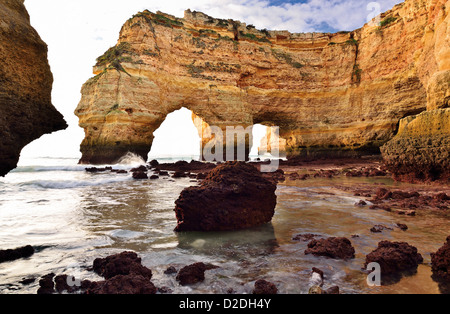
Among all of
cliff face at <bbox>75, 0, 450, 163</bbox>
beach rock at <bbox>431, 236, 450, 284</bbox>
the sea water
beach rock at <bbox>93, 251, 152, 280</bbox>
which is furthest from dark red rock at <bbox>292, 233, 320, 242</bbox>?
cliff face at <bbox>75, 0, 450, 163</bbox>

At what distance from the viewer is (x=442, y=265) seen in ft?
6.88

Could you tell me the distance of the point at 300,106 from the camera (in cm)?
2467

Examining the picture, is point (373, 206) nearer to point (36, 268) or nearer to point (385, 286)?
point (385, 286)

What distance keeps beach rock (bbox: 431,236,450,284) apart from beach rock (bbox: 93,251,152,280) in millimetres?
2567

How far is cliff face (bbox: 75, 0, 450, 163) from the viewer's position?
1903cm

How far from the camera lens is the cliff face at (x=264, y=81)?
62.4 feet

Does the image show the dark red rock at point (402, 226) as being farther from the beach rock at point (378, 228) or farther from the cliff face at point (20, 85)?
the cliff face at point (20, 85)

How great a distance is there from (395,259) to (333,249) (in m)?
0.56

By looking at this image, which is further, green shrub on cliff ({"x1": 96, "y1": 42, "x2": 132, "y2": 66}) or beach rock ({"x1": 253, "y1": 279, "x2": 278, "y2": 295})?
green shrub on cliff ({"x1": 96, "y1": 42, "x2": 132, "y2": 66})

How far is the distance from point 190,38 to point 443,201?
23056 mm

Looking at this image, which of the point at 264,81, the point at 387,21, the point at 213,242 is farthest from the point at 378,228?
the point at 387,21

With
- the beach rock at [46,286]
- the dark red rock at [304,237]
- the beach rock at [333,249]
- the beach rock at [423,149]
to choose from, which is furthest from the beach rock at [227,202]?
the beach rock at [423,149]

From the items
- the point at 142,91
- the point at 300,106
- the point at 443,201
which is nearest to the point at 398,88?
the point at 300,106

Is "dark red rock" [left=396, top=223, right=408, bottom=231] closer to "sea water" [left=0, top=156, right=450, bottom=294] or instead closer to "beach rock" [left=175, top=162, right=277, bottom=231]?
"sea water" [left=0, top=156, right=450, bottom=294]
